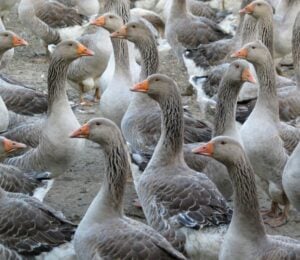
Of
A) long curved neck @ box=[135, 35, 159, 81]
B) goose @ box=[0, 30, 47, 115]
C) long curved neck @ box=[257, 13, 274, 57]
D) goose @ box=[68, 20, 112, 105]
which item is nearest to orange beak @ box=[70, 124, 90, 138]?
long curved neck @ box=[135, 35, 159, 81]

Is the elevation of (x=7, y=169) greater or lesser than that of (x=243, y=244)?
lesser

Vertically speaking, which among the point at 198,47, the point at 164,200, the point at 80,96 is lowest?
the point at 80,96

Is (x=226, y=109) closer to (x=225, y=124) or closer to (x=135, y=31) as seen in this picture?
(x=225, y=124)

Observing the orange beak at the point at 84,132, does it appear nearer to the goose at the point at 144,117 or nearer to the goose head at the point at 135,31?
the goose at the point at 144,117

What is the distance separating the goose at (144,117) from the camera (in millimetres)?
8875

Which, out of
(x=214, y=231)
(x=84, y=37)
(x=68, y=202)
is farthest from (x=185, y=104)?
(x=214, y=231)

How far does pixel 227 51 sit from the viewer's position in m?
11.9

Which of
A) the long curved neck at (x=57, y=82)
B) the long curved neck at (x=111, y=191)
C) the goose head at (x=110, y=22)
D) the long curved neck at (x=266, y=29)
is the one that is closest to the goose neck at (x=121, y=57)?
the goose head at (x=110, y=22)

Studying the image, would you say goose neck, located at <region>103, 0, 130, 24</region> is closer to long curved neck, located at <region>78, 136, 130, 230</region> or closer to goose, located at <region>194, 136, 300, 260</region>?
long curved neck, located at <region>78, 136, 130, 230</region>

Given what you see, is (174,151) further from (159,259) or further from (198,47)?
(198,47)

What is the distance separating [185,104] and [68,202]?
3488mm

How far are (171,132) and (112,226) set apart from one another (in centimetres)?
147

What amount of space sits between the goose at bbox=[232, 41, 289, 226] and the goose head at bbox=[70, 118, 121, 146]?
1821 mm

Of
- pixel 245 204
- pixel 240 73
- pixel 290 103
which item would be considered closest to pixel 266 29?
pixel 290 103
